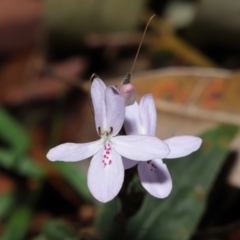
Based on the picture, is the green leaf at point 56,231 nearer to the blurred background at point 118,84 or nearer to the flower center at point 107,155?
the blurred background at point 118,84

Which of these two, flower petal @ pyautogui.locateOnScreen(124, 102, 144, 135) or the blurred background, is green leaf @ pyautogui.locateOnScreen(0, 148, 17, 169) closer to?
the blurred background


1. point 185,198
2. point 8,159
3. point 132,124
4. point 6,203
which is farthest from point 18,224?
point 132,124

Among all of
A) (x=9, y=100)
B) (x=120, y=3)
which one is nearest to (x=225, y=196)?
(x=120, y=3)

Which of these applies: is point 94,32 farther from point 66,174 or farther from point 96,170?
point 96,170

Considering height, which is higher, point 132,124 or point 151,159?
point 132,124

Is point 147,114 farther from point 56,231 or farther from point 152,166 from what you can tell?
point 56,231

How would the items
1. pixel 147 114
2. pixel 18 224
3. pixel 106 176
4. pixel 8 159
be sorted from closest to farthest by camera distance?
pixel 106 176 < pixel 147 114 < pixel 18 224 < pixel 8 159
